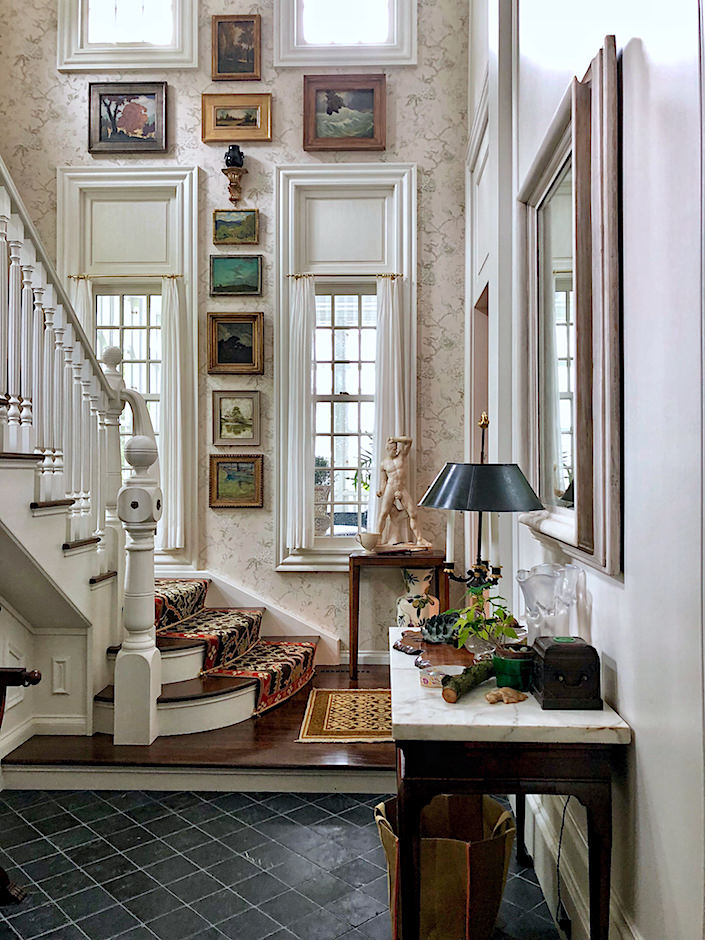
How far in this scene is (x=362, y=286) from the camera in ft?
17.0

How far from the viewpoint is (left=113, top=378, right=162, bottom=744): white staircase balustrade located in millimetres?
3441

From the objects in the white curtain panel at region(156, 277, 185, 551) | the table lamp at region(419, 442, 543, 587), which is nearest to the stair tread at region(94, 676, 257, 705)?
the white curtain panel at region(156, 277, 185, 551)

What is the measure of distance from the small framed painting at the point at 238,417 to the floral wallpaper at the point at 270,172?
74mm

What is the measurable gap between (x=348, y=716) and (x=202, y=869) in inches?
54.2

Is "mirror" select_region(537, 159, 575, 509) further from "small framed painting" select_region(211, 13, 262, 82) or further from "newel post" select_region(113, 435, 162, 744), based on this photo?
"small framed painting" select_region(211, 13, 262, 82)

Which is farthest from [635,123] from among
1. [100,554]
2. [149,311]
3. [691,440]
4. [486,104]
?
[149,311]

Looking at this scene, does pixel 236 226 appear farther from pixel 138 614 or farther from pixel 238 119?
pixel 138 614

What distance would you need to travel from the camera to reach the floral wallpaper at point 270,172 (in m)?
5.12

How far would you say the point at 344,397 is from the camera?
205 inches

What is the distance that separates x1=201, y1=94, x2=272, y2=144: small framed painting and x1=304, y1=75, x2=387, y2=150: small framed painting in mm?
279

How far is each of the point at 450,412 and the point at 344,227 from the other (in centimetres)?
147

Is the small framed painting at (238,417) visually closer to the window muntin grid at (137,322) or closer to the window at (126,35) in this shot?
the window muntin grid at (137,322)

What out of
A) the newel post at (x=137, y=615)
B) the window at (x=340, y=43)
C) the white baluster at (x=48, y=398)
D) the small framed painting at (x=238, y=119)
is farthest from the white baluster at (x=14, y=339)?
the window at (x=340, y=43)

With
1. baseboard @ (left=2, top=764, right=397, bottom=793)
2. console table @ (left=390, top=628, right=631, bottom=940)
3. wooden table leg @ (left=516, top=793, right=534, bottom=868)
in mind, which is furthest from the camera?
baseboard @ (left=2, top=764, right=397, bottom=793)
